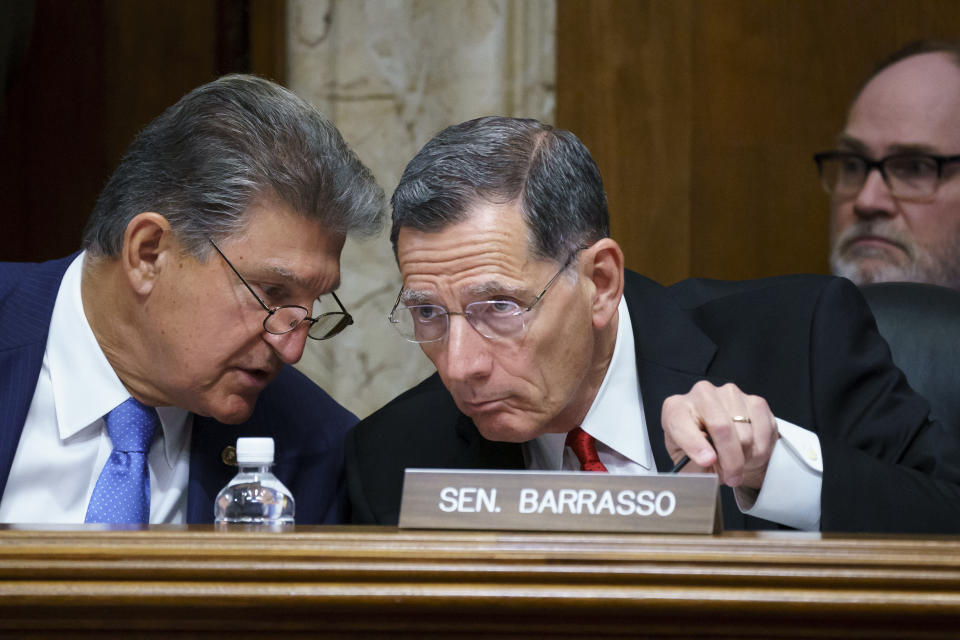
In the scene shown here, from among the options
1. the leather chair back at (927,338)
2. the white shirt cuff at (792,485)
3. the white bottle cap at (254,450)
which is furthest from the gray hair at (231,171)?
the leather chair back at (927,338)

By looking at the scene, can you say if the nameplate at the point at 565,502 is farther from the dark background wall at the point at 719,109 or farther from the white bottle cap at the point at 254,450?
the dark background wall at the point at 719,109

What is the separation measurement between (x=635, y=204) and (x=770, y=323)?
126cm

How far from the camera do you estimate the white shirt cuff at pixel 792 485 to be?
1.67 metres

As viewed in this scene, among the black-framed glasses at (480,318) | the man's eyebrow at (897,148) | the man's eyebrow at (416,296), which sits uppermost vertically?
the man's eyebrow at (897,148)

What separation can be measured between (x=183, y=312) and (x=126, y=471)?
0.28m

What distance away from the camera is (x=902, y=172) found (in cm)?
278

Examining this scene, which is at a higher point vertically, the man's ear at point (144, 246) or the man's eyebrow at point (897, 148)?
the man's eyebrow at point (897, 148)

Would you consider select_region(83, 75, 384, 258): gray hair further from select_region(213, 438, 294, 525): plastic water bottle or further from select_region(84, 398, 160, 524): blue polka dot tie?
select_region(213, 438, 294, 525): plastic water bottle

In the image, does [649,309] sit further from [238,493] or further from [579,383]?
[238,493]

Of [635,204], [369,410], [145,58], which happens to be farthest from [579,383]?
[145,58]

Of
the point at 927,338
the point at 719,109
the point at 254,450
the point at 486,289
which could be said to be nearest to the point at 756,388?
the point at 927,338

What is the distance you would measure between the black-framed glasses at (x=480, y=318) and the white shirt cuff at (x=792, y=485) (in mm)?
422

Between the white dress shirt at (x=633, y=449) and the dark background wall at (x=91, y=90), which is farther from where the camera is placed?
the dark background wall at (x=91, y=90)

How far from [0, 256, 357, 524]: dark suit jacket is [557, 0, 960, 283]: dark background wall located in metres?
1.25
